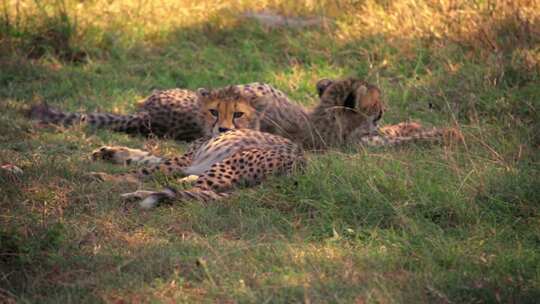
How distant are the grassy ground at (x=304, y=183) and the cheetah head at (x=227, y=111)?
15.8 inches

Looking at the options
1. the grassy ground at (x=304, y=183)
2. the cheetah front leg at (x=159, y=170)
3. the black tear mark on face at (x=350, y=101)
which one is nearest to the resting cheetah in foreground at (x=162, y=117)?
the grassy ground at (x=304, y=183)

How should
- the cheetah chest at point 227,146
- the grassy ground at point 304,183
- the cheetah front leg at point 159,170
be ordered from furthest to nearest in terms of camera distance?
the cheetah chest at point 227,146, the cheetah front leg at point 159,170, the grassy ground at point 304,183

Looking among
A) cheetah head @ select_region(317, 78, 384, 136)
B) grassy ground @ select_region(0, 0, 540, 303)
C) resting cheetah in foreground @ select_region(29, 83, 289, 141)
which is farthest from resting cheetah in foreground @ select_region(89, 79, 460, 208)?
resting cheetah in foreground @ select_region(29, 83, 289, 141)

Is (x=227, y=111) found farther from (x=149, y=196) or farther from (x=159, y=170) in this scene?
(x=149, y=196)

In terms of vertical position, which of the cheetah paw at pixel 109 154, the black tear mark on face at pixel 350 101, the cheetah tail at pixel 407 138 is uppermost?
the black tear mark on face at pixel 350 101

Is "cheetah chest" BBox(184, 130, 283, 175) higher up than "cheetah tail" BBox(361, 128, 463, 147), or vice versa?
"cheetah chest" BBox(184, 130, 283, 175)

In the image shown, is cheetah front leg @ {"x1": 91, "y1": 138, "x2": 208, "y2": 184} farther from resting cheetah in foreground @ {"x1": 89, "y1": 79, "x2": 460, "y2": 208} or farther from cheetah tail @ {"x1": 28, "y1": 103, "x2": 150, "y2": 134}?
cheetah tail @ {"x1": 28, "y1": 103, "x2": 150, "y2": 134}

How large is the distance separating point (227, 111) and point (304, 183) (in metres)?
1.50

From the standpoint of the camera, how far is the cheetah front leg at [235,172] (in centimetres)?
457

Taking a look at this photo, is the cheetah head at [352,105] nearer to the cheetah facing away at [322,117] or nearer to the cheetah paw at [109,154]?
the cheetah facing away at [322,117]

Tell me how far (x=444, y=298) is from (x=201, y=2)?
5921 millimetres

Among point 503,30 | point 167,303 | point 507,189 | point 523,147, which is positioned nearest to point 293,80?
point 503,30

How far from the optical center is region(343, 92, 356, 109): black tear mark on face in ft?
20.0

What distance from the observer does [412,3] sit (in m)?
7.80
